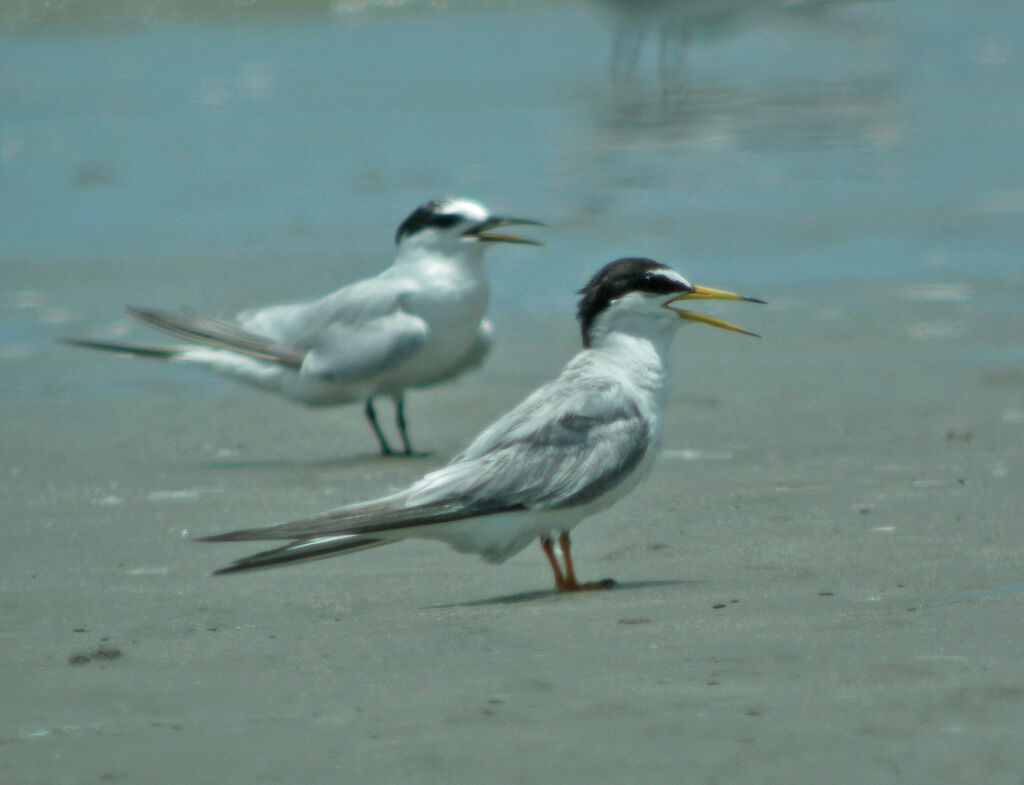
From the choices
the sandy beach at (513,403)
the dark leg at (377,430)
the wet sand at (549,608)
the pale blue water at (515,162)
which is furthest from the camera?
the pale blue water at (515,162)

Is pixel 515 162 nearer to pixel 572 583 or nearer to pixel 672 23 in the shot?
pixel 672 23

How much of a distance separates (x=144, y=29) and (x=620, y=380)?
69.7 feet

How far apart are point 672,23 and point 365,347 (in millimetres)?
14547

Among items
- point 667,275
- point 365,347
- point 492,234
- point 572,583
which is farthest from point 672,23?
point 572,583

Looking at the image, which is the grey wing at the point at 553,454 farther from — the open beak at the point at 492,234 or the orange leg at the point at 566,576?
the open beak at the point at 492,234

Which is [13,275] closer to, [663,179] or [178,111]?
[663,179]

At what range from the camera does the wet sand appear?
103 inches

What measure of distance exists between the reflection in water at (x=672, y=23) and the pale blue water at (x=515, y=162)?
146mm

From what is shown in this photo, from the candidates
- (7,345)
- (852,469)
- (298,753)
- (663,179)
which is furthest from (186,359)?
(663,179)

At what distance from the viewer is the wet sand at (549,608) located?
8.57 feet

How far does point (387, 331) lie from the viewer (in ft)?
20.3

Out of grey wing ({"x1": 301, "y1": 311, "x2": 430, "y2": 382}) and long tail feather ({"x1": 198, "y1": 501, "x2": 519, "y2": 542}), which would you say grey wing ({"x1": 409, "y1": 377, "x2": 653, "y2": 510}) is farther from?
grey wing ({"x1": 301, "y1": 311, "x2": 430, "y2": 382})

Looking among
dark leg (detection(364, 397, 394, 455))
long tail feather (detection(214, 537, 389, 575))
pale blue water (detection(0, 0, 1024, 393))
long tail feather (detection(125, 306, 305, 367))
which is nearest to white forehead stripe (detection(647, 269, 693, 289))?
long tail feather (detection(214, 537, 389, 575))

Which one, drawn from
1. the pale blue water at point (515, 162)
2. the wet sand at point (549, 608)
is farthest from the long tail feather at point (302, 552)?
the pale blue water at point (515, 162)
